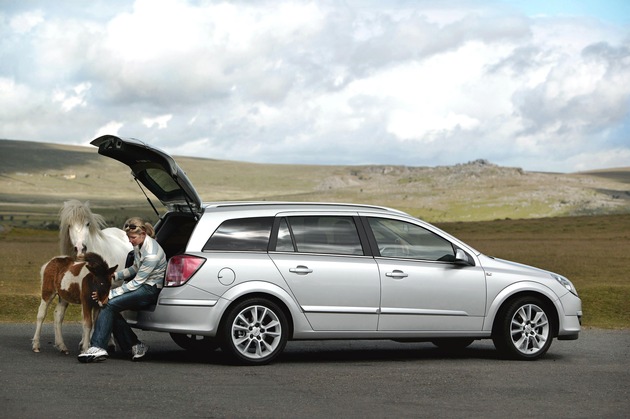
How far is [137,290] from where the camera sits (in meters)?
11.7

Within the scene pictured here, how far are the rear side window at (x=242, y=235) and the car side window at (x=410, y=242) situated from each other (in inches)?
50.6

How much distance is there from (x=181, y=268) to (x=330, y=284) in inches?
63.7

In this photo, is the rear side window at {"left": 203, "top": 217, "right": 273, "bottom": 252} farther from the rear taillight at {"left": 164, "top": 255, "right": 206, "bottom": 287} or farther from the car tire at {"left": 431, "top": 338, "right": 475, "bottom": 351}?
the car tire at {"left": 431, "top": 338, "right": 475, "bottom": 351}

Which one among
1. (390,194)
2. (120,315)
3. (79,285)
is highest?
(390,194)

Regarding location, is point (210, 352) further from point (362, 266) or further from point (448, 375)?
point (448, 375)

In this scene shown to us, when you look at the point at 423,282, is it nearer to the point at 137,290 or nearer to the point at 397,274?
the point at 397,274

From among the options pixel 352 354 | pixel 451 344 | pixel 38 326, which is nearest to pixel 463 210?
pixel 451 344

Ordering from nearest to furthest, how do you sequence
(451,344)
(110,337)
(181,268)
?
(181,268)
(110,337)
(451,344)

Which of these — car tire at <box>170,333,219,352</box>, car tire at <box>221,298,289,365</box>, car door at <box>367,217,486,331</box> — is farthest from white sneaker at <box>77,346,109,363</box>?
car door at <box>367,217,486,331</box>

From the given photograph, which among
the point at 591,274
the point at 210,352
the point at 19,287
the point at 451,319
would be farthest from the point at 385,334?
the point at 591,274

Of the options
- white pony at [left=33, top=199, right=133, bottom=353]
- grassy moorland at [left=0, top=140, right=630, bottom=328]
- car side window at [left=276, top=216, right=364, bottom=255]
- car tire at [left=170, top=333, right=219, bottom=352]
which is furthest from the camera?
grassy moorland at [left=0, top=140, right=630, bottom=328]

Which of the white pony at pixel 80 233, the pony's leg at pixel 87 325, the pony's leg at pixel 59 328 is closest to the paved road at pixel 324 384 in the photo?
the pony's leg at pixel 59 328

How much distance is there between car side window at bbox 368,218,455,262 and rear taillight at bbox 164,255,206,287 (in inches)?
83.7

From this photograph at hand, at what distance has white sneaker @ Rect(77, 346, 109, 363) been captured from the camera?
38.1 ft
